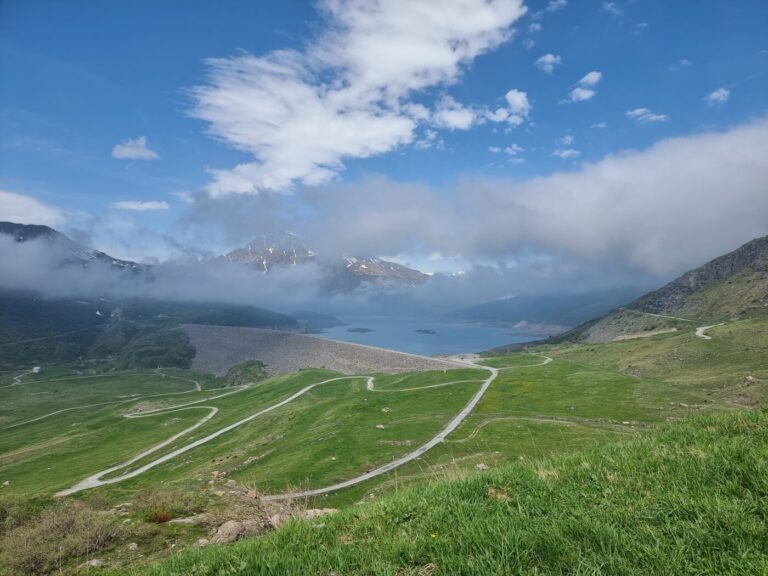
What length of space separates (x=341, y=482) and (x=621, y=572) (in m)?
40.4

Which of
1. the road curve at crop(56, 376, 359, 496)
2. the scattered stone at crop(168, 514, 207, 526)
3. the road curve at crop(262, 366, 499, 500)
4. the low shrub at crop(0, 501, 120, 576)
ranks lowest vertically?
the road curve at crop(56, 376, 359, 496)

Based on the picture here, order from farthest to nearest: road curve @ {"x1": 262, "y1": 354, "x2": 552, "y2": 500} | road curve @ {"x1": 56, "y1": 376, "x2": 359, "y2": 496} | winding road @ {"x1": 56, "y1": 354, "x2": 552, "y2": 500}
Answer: road curve @ {"x1": 56, "y1": 376, "x2": 359, "y2": 496} → winding road @ {"x1": 56, "y1": 354, "x2": 552, "y2": 500} → road curve @ {"x1": 262, "y1": 354, "x2": 552, "y2": 500}

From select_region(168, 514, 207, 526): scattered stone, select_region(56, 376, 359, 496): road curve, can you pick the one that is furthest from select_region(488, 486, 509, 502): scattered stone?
select_region(56, 376, 359, 496): road curve

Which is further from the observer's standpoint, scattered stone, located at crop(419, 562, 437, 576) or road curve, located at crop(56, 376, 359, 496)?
road curve, located at crop(56, 376, 359, 496)

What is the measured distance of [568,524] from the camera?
15.9 ft

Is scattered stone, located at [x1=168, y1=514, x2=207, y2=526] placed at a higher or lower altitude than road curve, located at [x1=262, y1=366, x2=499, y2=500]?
higher

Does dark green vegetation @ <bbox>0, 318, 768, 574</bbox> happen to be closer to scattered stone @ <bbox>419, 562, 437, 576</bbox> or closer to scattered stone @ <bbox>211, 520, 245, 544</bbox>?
scattered stone @ <bbox>419, 562, 437, 576</bbox>

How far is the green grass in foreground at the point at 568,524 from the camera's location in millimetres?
4148

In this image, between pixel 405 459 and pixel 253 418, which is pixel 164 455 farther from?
pixel 405 459

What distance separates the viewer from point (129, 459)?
76.0m

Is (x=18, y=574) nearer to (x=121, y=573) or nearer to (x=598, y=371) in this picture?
(x=121, y=573)

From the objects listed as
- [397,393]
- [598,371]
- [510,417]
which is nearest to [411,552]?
[510,417]

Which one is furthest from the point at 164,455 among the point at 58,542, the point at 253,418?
the point at 58,542

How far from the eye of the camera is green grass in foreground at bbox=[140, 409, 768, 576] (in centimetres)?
415
